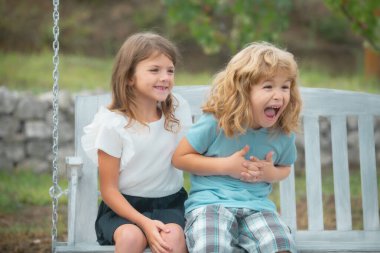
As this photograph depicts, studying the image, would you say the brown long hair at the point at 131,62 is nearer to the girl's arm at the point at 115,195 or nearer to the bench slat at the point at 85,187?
the girl's arm at the point at 115,195

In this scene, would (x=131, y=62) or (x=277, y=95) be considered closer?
(x=277, y=95)

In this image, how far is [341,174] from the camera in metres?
3.85

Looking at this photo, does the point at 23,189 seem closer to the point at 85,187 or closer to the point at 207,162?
the point at 85,187

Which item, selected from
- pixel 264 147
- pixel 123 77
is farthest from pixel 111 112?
pixel 264 147

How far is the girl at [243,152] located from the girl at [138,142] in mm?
112

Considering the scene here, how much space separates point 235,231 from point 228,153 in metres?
0.32

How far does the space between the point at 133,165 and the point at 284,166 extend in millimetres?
635

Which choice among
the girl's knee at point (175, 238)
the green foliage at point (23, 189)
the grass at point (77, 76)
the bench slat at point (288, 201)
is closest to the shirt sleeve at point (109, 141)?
the girl's knee at point (175, 238)

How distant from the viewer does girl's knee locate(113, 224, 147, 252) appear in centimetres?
306

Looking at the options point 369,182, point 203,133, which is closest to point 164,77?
point 203,133

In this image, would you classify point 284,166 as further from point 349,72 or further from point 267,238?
point 349,72

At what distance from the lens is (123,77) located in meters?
3.29

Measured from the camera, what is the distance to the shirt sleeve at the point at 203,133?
3.22m

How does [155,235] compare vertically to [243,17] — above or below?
below
